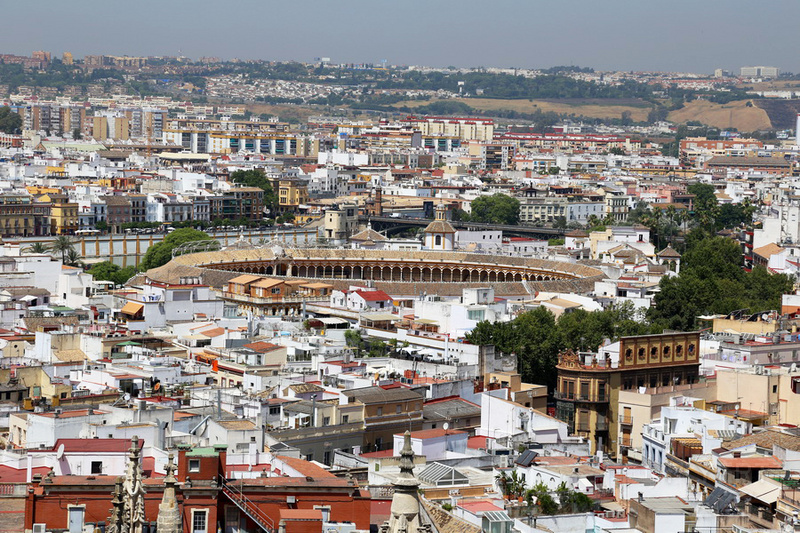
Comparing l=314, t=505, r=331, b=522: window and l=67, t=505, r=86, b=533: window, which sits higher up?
l=67, t=505, r=86, b=533: window

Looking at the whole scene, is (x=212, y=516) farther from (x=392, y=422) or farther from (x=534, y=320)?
(x=534, y=320)

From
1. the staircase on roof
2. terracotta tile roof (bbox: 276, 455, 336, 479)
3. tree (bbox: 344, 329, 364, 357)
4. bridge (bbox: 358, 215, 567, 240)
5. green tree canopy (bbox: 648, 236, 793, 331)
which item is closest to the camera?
the staircase on roof

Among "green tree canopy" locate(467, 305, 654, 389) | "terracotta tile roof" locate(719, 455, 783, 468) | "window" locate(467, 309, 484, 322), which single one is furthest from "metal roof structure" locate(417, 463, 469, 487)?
"window" locate(467, 309, 484, 322)

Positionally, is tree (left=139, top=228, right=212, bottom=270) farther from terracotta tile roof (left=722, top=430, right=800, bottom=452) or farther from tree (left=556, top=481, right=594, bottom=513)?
tree (left=556, top=481, right=594, bottom=513)

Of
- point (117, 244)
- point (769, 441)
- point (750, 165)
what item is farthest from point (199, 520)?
point (750, 165)

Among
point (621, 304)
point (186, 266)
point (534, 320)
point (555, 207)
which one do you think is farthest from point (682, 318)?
point (555, 207)

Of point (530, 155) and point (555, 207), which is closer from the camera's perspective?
point (555, 207)
